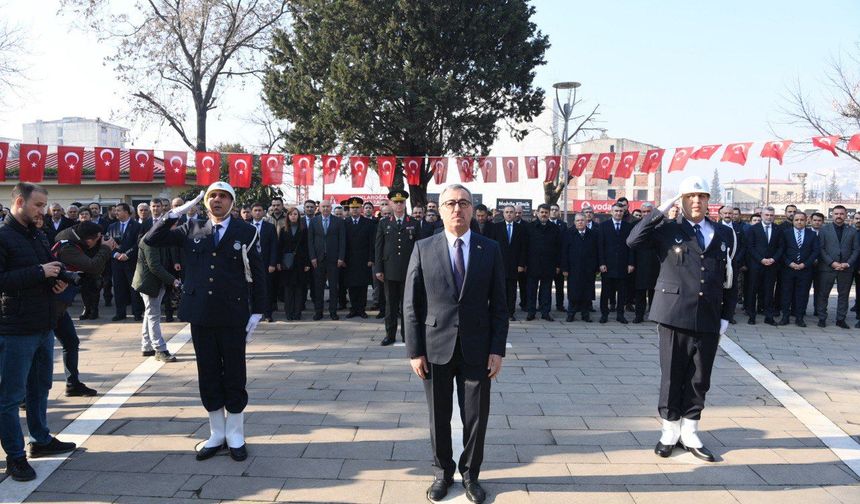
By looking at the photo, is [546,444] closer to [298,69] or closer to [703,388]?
[703,388]

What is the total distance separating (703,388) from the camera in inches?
171

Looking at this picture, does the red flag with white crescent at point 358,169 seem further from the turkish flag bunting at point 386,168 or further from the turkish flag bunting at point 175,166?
the turkish flag bunting at point 175,166

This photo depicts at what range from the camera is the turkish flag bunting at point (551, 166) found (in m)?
15.3

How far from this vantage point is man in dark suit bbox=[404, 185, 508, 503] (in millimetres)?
3539

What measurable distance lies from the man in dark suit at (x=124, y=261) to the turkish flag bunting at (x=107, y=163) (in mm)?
4712

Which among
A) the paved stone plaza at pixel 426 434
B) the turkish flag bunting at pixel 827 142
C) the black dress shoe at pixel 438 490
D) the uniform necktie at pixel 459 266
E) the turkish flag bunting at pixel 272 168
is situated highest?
the turkish flag bunting at pixel 827 142

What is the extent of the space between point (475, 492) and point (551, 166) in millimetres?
12994

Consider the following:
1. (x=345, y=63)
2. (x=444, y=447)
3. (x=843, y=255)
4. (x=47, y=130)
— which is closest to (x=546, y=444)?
(x=444, y=447)

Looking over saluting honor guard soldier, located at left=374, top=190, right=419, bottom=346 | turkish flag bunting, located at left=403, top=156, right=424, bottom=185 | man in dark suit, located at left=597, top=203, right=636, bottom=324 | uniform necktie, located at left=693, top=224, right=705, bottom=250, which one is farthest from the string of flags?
uniform necktie, located at left=693, top=224, right=705, bottom=250

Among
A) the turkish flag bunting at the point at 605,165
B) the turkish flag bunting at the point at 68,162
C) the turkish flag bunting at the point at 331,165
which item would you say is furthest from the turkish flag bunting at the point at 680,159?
the turkish flag bunting at the point at 68,162

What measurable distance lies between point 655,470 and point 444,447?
5.03 ft

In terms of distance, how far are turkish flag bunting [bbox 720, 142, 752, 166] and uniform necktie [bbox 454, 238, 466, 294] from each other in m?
12.0

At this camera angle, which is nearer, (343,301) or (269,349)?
(269,349)

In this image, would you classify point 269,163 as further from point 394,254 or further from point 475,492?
point 475,492
